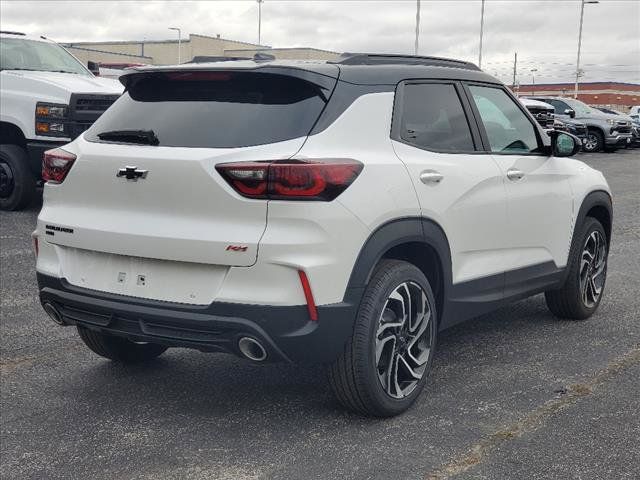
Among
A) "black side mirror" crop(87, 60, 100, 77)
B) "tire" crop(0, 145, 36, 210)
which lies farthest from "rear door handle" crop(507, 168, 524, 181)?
"black side mirror" crop(87, 60, 100, 77)

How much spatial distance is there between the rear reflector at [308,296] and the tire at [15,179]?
26.6 ft

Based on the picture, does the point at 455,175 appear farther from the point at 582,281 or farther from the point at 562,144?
the point at 582,281

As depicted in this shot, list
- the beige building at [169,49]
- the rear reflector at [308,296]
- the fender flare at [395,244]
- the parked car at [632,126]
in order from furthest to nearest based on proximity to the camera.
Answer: the beige building at [169,49], the parked car at [632,126], the fender flare at [395,244], the rear reflector at [308,296]

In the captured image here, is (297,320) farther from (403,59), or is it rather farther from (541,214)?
(541,214)

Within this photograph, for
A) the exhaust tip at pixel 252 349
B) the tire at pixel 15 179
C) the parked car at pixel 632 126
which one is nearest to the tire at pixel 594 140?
the parked car at pixel 632 126

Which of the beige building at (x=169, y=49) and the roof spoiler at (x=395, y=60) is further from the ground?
the beige building at (x=169, y=49)

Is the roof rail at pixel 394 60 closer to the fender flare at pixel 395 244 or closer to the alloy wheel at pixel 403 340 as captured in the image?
the fender flare at pixel 395 244

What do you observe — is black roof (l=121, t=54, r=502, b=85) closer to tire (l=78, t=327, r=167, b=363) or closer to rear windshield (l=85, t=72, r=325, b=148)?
rear windshield (l=85, t=72, r=325, b=148)

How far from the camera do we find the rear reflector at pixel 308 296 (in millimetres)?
3693

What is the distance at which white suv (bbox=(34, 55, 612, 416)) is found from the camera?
12.3ft

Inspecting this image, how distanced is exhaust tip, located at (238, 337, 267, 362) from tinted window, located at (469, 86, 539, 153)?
2038 millimetres

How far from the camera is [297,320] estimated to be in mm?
3738

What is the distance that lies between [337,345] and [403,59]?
1.74m

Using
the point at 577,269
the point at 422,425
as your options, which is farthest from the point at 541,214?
the point at 422,425
